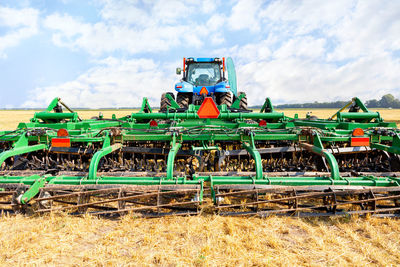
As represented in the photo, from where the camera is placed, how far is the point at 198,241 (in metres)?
1.89

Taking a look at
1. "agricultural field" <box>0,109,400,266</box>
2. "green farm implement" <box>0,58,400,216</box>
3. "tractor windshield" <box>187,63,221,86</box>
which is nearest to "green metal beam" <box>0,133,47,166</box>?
"green farm implement" <box>0,58,400,216</box>

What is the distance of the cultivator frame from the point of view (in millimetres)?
2133

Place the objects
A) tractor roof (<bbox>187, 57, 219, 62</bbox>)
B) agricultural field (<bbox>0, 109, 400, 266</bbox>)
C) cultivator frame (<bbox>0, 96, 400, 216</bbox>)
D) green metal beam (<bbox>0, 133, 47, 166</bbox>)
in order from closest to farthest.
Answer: agricultural field (<bbox>0, 109, 400, 266</bbox>) → cultivator frame (<bbox>0, 96, 400, 216</bbox>) → green metal beam (<bbox>0, 133, 47, 166</bbox>) → tractor roof (<bbox>187, 57, 219, 62</bbox>)

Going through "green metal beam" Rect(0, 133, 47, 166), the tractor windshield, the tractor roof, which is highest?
the tractor roof

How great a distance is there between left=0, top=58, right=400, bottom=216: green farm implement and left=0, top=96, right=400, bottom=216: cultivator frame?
0.01 meters

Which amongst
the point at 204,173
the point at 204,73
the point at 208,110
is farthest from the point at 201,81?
the point at 204,173

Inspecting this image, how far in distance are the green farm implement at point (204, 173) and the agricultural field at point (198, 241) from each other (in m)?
0.11

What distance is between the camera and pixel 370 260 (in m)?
1.65

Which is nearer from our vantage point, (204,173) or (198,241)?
(198,241)

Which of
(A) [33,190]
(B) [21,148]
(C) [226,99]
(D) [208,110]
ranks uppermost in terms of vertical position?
(C) [226,99]

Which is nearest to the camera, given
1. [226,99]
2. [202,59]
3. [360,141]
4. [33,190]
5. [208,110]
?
[33,190]

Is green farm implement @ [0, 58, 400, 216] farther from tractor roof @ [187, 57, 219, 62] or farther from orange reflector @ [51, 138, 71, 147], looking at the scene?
tractor roof @ [187, 57, 219, 62]

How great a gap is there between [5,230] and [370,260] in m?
3.11

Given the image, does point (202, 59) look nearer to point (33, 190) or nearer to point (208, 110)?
point (208, 110)
